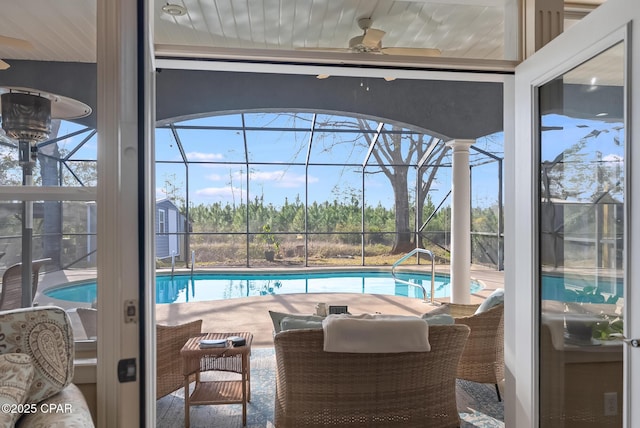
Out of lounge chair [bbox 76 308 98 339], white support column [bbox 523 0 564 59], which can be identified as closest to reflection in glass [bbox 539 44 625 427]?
white support column [bbox 523 0 564 59]

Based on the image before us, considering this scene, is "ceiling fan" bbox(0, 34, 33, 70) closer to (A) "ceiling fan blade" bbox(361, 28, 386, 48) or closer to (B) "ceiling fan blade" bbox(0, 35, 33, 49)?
(B) "ceiling fan blade" bbox(0, 35, 33, 49)

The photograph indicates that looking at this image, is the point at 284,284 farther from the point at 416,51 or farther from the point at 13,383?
the point at 13,383

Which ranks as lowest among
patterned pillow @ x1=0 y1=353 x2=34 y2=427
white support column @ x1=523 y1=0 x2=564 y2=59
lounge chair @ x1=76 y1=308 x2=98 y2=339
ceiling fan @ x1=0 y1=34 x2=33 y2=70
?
patterned pillow @ x1=0 y1=353 x2=34 y2=427

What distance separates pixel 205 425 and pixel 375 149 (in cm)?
850

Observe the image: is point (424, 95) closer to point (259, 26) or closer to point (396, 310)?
point (396, 310)

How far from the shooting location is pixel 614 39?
4.91 feet

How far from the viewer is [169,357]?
2.71 meters

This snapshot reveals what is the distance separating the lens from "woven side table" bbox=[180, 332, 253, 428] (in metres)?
2.56

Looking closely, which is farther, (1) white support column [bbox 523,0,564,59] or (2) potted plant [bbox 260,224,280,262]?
(2) potted plant [bbox 260,224,280,262]

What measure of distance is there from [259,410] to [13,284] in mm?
1835

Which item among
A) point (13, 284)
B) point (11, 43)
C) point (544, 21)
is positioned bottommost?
point (13, 284)

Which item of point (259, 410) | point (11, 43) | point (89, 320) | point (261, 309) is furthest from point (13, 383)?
point (261, 309)

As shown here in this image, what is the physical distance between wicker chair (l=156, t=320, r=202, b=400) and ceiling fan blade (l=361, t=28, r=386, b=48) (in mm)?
2339

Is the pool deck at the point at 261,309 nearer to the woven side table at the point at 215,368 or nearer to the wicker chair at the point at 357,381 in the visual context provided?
the woven side table at the point at 215,368
